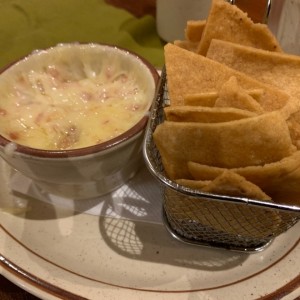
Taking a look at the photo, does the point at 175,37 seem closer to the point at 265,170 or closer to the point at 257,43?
the point at 257,43

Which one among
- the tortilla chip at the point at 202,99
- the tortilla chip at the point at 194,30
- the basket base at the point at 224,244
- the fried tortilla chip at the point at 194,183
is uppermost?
the tortilla chip at the point at 194,30

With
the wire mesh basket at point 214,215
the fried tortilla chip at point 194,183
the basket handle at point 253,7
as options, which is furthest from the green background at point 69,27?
the fried tortilla chip at point 194,183

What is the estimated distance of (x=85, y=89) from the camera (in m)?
1.00

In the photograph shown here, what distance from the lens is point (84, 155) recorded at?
31.7 inches

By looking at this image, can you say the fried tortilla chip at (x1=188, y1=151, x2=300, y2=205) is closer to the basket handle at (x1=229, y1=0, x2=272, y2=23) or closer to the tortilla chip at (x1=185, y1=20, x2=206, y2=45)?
the tortilla chip at (x1=185, y1=20, x2=206, y2=45)

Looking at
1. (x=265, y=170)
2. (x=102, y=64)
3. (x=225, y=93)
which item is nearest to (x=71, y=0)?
(x=102, y=64)

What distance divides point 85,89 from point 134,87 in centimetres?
12

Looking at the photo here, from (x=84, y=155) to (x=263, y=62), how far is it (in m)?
0.39

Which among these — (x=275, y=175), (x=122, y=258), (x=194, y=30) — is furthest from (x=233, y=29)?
(x=122, y=258)

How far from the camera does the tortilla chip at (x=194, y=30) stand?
0.90m

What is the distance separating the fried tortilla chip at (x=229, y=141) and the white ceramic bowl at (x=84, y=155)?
0.48 feet

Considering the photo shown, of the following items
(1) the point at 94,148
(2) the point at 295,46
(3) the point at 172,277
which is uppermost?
(2) the point at 295,46

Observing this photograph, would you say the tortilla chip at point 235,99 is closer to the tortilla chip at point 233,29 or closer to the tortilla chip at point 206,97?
the tortilla chip at point 206,97

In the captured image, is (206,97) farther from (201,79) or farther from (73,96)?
(73,96)
